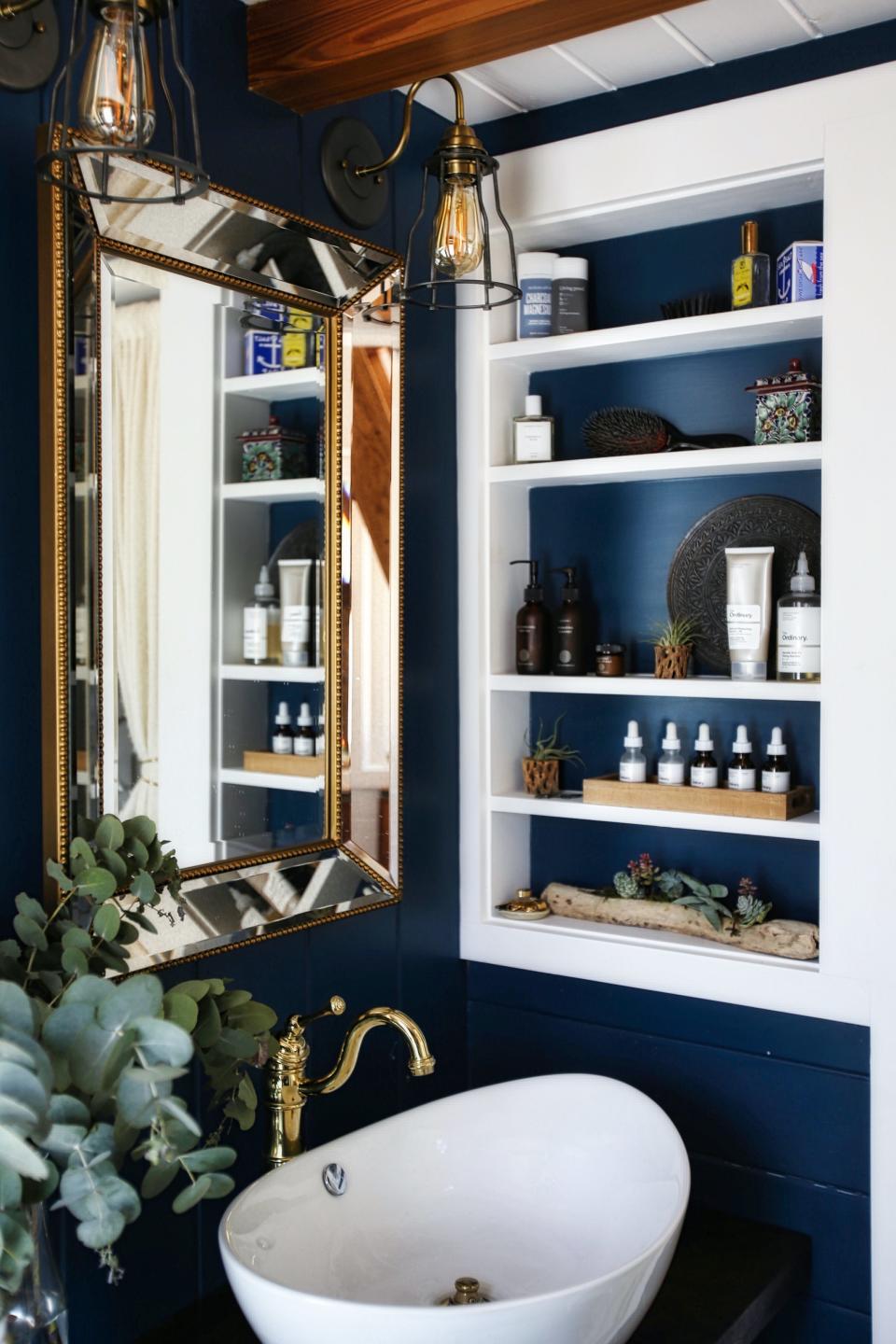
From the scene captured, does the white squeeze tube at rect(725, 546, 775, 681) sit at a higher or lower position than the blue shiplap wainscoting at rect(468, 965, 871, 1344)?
higher

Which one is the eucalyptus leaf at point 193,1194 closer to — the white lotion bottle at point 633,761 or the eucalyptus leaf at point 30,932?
the eucalyptus leaf at point 30,932

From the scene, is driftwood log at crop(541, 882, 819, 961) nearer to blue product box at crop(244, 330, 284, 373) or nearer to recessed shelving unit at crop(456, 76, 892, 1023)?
recessed shelving unit at crop(456, 76, 892, 1023)

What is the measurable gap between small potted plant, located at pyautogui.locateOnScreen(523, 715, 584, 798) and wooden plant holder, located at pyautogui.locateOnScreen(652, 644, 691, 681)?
0.27 metres

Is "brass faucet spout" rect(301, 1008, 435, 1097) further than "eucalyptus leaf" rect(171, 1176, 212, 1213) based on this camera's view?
Yes

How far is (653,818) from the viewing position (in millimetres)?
2146

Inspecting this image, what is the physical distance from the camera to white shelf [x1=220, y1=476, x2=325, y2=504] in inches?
72.0

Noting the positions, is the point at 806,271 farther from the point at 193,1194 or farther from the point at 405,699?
the point at 193,1194

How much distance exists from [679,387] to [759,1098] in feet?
3.96

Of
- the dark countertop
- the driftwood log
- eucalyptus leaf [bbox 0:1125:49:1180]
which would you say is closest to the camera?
eucalyptus leaf [bbox 0:1125:49:1180]

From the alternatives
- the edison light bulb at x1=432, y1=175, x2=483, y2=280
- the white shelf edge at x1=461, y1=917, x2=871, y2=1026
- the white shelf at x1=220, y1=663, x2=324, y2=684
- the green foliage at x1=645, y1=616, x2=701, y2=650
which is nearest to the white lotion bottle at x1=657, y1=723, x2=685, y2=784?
the green foliage at x1=645, y1=616, x2=701, y2=650

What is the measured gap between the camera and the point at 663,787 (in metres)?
2.15

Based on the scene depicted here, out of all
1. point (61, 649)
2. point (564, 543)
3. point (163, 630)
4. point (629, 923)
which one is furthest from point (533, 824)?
point (61, 649)

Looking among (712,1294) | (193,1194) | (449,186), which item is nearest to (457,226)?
(449,186)

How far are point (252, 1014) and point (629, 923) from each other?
911mm
